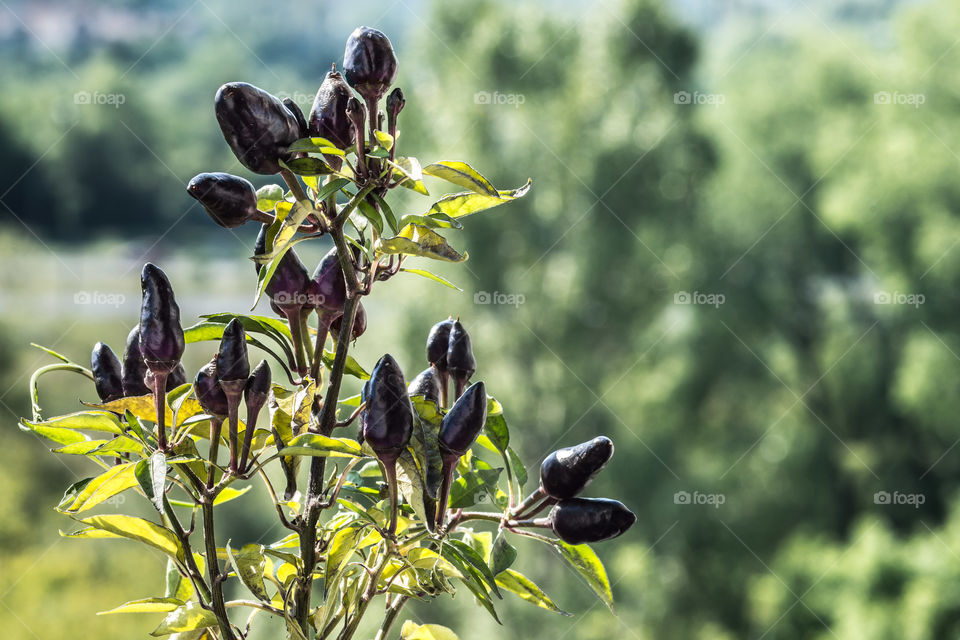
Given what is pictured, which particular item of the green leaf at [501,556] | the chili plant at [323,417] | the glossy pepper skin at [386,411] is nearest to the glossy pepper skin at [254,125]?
the chili plant at [323,417]

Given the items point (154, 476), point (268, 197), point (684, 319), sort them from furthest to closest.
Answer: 1. point (684, 319)
2. point (268, 197)
3. point (154, 476)

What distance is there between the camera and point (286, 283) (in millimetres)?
479

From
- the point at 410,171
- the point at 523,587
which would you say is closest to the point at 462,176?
the point at 410,171

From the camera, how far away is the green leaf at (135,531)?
1.52ft

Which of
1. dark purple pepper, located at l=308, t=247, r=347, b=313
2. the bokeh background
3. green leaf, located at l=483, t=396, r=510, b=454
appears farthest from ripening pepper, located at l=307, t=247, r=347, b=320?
the bokeh background

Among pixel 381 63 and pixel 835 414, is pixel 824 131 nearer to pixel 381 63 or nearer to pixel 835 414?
pixel 835 414

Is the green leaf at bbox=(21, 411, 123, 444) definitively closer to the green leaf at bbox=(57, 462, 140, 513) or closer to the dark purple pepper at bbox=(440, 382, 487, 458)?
the green leaf at bbox=(57, 462, 140, 513)

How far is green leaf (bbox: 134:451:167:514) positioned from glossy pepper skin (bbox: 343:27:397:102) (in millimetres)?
206

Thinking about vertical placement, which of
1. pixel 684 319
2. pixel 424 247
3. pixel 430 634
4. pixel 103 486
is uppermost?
pixel 424 247

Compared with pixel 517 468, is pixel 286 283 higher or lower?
higher

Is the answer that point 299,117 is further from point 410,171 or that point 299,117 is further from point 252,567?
point 252,567

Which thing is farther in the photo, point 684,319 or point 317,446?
point 684,319

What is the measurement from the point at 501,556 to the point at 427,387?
0.10 m

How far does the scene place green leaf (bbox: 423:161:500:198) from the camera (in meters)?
0.45
